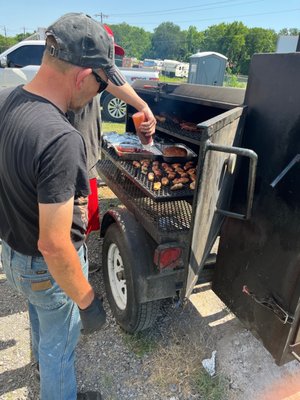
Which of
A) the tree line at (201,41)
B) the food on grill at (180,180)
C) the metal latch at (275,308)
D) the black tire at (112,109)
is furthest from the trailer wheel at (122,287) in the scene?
the tree line at (201,41)

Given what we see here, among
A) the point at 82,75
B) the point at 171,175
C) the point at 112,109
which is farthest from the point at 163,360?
the point at 112,109

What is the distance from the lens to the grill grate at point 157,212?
2.12 metres

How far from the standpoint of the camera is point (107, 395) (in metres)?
2.16

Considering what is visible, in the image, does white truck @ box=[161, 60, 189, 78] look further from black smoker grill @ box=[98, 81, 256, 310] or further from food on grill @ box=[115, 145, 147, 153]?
food on grill @ box=[115, 145, 147, 153]

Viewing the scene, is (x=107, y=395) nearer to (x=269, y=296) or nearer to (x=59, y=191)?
(x=269, y=296)

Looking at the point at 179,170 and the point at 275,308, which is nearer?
the point at 275,308

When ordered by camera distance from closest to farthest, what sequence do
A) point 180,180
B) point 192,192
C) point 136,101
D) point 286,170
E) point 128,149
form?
point 286,170 → point 192,192 → point 136,101 → point 180,180 → point 128,149

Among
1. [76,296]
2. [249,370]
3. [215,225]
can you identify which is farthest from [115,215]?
[249,370]

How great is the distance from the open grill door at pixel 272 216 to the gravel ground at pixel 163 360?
1.96 ft

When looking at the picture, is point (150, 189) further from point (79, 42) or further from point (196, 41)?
point (196, 41)

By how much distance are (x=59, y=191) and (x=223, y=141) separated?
0.88 metres

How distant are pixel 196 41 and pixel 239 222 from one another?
117712 millimetres

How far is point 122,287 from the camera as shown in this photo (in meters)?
2.77

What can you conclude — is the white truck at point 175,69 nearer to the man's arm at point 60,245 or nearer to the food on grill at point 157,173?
the food on grill at point 157,173
